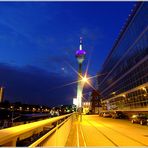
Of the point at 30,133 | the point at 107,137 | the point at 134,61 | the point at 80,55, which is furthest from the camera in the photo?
the point at 80,55

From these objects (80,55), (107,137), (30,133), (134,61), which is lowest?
(107,137)

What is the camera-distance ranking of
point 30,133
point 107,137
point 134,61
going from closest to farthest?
1. point 30,133
2. point 107,137
3. point 134,61

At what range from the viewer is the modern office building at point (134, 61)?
157 ft

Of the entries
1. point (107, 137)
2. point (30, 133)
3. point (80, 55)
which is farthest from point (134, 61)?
point (80, 55)

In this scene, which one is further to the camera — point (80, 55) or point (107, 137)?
point (80, 55)

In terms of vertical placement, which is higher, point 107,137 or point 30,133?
point 30,133

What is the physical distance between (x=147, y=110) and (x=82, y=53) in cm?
9592

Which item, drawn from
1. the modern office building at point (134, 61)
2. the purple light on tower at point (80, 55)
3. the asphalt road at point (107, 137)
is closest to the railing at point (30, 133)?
the asphalt road at point (107, 137)

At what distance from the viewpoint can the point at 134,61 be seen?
54.3m

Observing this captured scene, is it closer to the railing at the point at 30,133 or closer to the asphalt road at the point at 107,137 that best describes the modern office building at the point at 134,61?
the asphalt road at the point at 107,137

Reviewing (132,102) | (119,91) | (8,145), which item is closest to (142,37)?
(132,102)

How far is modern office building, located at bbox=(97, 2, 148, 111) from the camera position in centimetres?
4797

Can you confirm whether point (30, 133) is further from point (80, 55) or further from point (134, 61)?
point (80, 55)

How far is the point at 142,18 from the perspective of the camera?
48250 millimetres
